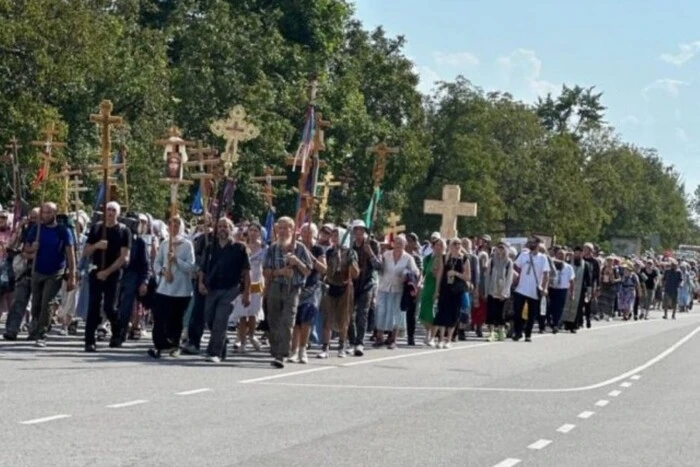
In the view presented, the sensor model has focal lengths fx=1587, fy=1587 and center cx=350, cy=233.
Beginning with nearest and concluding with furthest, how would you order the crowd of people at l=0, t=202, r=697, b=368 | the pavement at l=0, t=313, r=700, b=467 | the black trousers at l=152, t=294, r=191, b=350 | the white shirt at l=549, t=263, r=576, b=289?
the pavement at l=0, t=313, r=700, b=467, the crowd of people at l=0, t=202, r=697, b=368, the black trousers at l=152, t=294, r=191, b=350, the white shirt at l=549, t=263, r=576, b=289

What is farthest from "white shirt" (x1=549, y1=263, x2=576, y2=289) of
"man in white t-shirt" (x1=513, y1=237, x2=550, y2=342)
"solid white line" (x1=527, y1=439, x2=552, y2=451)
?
"solid white line" (x1=527, y1=439, x2=552, y2=451)

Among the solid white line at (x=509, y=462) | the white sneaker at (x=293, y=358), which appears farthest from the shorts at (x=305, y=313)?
the solid white line at (x=509, y=462)

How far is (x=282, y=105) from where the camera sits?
5534 cm

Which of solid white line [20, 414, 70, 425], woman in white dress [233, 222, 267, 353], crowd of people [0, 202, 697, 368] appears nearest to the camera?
solid white line [20, 414, 70, 425]

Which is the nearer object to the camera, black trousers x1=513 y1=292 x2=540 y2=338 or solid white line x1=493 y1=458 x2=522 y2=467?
solid white line x1=493 y1=458 x2=522 y2=467

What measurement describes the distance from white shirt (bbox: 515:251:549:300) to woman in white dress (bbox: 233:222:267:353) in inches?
358

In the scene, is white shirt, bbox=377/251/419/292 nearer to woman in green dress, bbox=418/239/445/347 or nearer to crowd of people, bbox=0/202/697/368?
crowd of people, bbox=0/202/697/368

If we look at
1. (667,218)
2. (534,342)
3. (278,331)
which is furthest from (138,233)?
(667,218)

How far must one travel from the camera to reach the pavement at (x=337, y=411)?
36.7ft

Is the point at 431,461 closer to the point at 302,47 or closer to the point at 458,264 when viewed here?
the point at 458,264

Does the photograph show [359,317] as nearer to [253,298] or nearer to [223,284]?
[253,298]

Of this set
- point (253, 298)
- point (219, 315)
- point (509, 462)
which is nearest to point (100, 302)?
point (219, 315)

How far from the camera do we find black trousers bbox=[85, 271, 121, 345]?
19.6m

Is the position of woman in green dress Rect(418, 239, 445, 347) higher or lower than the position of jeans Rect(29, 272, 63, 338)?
higher
